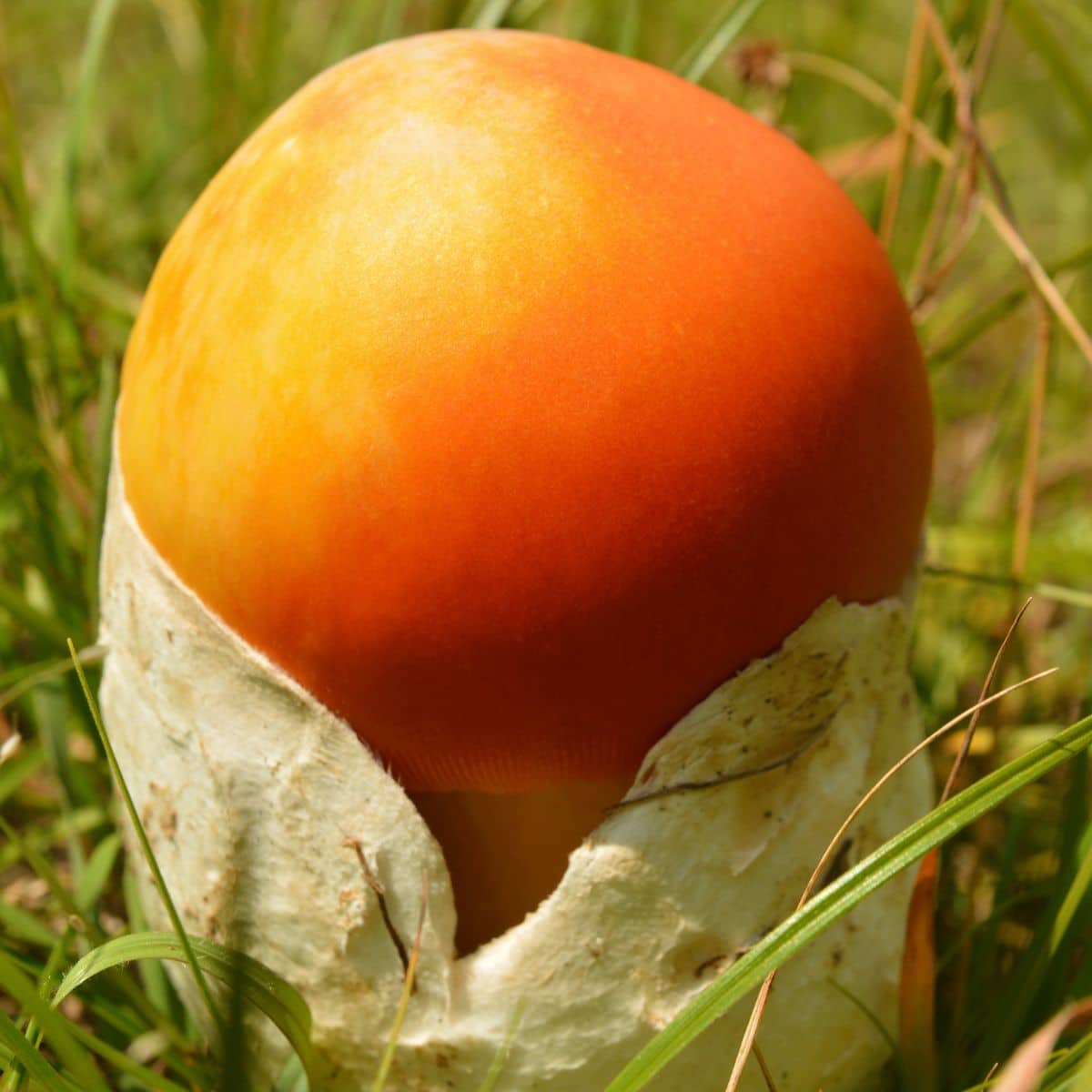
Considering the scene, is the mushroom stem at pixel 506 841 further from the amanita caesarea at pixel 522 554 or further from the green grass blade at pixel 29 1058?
the green grass blade at pixel 29 1058

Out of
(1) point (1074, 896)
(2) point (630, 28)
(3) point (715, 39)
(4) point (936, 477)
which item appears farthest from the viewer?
(4) point (936, 477)

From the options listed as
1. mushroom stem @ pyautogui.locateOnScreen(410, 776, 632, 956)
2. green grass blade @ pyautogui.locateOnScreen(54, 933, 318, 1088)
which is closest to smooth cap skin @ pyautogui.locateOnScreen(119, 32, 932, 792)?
mushroom stem @ pyautogui.locateOnScreen(410, 776, 632, 956)

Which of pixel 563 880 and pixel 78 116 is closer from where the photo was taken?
pixel 563 880

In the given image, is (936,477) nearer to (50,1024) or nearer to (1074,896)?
(1074,896)

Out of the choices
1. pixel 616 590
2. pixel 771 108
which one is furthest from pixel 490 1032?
pixel 771 108

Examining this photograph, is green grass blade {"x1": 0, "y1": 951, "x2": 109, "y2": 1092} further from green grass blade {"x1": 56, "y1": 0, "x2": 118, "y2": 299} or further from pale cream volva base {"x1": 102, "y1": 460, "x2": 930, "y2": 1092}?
green grass blade {"x1": 56, "y1": 0, "x2": 118, "y2": 299}

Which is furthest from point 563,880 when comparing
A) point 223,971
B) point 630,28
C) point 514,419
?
point 630,28

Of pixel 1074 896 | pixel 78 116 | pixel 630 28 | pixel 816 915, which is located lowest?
pixel 1074 896
